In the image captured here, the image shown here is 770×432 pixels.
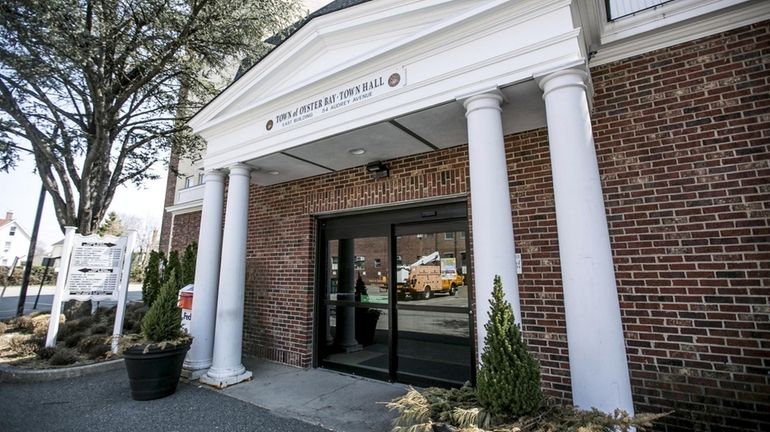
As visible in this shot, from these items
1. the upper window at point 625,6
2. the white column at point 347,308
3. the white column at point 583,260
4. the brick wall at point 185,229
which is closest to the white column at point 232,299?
the white column at point 347,308

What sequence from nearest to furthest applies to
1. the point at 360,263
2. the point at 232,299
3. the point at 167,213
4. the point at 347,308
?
the point at 232,299, the point at 360,263, the point at 347,308, the point at 167,213

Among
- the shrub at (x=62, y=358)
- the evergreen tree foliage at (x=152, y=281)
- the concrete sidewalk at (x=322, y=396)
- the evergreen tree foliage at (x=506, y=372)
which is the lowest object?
the concrete sidewalk at (x=322, y=396)

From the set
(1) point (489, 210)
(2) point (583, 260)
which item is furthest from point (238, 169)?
(2) point (583, 260)

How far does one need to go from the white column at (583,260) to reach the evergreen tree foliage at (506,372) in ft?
1.41

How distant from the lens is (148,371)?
15.0 ft

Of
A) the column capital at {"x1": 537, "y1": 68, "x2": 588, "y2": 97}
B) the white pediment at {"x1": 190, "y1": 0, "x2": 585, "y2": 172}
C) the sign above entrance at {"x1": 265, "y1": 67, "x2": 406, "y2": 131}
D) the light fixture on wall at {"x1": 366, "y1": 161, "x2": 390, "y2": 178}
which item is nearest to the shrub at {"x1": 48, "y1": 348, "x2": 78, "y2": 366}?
the white pediment at {"x1": 190, "y1": 0, "x2": 585, "y2": 172}

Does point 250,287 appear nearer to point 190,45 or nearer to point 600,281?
point 190,45

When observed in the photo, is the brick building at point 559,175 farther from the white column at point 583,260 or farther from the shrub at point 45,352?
the shrub at point 45,352

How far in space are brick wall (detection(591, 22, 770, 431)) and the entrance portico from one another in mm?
1066

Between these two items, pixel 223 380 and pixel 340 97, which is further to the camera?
pixel 223 380

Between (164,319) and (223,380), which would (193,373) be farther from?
(164,319)

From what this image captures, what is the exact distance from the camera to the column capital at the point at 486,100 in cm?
339

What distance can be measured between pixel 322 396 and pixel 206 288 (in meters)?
2.45

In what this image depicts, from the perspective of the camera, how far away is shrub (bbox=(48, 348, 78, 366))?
5.73 m
